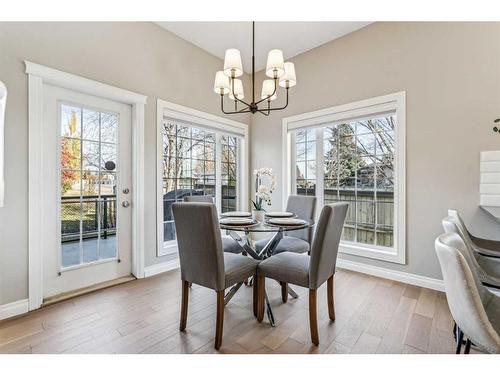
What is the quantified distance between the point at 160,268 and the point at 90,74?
2208 mm

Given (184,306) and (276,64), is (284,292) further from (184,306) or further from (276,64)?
(276,64)

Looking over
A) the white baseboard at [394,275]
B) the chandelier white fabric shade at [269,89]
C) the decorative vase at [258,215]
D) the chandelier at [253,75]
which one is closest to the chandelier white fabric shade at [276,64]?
the chandelier at [253,75]

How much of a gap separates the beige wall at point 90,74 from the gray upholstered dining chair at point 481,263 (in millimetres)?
2756

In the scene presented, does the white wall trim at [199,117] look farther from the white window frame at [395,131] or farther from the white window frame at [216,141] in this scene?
the white window frame at [395,131]

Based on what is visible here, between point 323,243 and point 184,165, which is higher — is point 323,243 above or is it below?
below

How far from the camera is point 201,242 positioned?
1.63 metres

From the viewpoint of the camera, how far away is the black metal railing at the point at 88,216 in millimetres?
2367

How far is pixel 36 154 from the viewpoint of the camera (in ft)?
6.82

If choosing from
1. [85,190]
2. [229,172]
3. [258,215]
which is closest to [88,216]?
[85,190]

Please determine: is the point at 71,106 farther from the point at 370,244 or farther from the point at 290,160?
the point at 370,244

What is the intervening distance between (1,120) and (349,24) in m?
3.41

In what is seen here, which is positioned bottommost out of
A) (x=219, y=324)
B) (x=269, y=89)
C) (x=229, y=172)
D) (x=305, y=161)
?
(x=219, y=324)

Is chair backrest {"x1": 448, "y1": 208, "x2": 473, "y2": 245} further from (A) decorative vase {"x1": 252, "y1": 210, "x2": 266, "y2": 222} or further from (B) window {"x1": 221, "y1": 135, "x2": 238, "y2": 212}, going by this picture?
(B) window {"x1": 221, "y1": 135, "x2": 238, "y2": 212}
